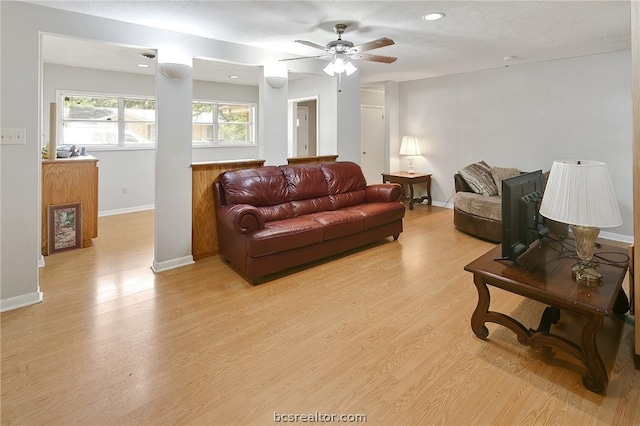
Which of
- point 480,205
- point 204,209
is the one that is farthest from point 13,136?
point 480,205

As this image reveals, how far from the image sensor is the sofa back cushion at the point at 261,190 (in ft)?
12.2

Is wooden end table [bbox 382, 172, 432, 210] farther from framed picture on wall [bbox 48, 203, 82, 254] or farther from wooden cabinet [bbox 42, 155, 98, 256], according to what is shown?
framed picture on wall [bbox 48, 203, 82, 254]

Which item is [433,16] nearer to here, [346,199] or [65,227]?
[346,199]

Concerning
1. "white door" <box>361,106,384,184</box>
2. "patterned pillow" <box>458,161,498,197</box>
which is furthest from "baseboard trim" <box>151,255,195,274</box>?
"white door" <box>361,106,384,184</box>

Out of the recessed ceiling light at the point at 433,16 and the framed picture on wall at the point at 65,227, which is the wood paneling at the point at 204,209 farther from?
the recessed ceiling light at the point at 433,16

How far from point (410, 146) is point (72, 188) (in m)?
5.28

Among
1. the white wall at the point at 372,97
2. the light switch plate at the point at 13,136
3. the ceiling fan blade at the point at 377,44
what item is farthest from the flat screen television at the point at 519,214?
the white wall at the point at 372,97

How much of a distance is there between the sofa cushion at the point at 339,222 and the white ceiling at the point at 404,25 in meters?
1.89

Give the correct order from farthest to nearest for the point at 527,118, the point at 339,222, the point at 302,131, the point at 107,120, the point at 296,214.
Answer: the point at 302,131 < the point at 107,120 < the point at 527,118 < the point at 296,214 < the point at 339,222

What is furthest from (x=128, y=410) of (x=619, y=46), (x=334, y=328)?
(x=619, y=46)

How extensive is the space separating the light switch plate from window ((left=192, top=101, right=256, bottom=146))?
167 inches

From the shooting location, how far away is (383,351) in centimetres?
220

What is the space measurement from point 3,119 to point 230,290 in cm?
212

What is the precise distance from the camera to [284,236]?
330cm
